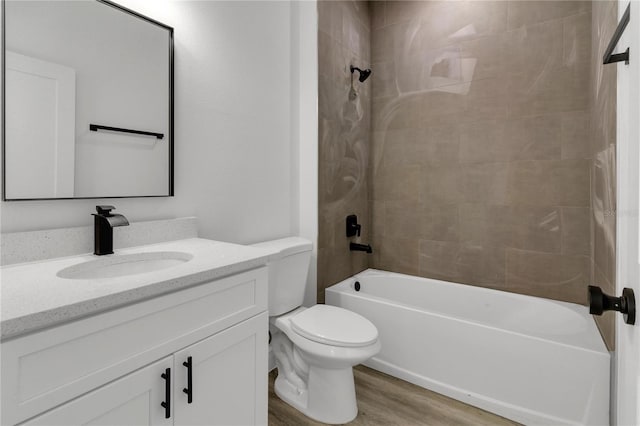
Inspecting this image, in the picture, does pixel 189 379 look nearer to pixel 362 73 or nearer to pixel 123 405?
pixel 123 405

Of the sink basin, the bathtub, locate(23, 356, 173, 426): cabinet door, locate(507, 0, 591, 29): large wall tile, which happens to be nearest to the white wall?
the sink basin

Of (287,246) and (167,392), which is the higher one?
(287,246)

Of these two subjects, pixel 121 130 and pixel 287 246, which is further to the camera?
pixel 287 246

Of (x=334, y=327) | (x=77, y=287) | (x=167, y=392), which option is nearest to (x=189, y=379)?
(x=167, y=392)

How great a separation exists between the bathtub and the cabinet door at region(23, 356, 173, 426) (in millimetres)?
1449

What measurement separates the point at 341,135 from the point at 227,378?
1.84 m

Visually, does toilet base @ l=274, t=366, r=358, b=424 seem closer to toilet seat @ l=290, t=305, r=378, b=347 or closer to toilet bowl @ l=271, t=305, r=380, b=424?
toilet bowl @ l=271, t=305, r=380, b=424

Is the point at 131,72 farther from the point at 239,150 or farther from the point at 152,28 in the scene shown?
the point at 239,150

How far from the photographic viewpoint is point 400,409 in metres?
1.79

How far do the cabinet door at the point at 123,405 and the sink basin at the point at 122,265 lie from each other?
0.43 meters

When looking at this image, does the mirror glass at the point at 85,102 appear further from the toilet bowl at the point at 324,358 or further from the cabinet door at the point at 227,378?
the toilet bowl at the point at 324,358

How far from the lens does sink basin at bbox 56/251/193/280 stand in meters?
1.14

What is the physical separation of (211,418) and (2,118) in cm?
120

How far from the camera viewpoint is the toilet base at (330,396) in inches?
66.5
